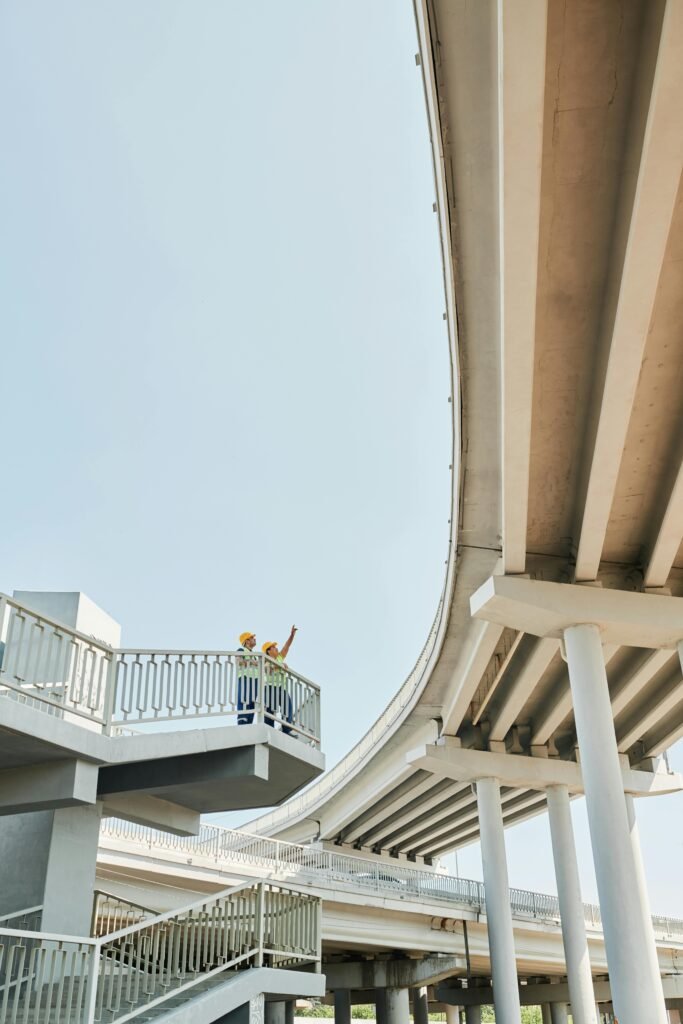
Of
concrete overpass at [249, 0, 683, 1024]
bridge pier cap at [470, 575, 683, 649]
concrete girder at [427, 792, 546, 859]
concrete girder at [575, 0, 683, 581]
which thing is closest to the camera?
concrete girder at [575, 0, 683, 581]

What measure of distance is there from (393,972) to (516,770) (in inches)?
410

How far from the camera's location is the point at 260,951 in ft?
A: 38.2

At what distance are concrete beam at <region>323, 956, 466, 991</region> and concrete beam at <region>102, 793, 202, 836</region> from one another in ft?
61.9

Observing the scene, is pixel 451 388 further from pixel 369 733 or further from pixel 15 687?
pixel 369 733

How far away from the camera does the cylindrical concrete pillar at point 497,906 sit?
22844 mm

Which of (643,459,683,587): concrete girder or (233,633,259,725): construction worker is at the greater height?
(643,459,683,587): concrete girder

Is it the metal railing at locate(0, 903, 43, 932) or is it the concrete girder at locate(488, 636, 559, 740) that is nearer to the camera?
the metal railing at locate(0, 903, 43, 932)

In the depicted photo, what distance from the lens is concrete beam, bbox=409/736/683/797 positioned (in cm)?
2562

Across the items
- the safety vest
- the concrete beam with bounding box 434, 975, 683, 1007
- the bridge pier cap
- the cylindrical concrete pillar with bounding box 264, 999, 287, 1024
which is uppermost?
the bridge pier cap

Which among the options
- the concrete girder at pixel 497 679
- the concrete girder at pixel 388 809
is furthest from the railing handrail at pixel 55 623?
the concrete girder at pixel 388 809

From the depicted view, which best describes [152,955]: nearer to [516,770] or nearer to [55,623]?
[55,623]

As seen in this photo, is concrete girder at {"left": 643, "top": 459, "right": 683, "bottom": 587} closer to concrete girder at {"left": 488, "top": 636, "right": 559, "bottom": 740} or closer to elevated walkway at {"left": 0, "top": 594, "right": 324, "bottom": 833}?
concrete girder at {"left": 488, "top": 636, "right": 559, "bottom": 740}

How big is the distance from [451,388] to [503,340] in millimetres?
A: 2211

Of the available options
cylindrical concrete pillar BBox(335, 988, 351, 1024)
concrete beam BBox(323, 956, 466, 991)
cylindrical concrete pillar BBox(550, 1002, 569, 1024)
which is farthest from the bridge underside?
cylindrical concrete pillar BBox(550, 1002, 569, 1024)
